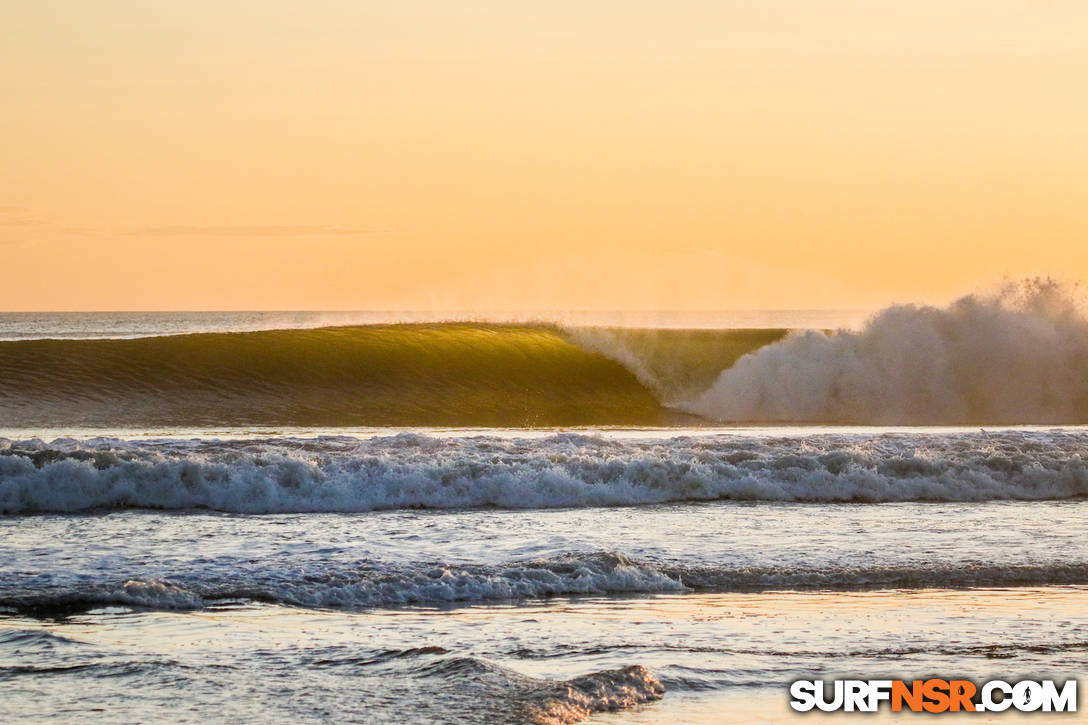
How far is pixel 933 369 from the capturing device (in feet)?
78.0

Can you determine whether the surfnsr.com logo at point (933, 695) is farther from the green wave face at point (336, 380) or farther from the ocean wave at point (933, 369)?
the ocean wave at point (933, 369)

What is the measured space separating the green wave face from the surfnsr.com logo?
13120 millimetres

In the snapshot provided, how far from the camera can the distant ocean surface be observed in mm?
6066

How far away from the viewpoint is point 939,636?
22.8ft

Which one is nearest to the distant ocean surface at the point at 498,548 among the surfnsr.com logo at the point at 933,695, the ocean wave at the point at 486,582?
the ocean wave at the point at 486,582

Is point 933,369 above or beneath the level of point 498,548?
above

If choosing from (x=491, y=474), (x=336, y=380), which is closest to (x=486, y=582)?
(x=491, y=474)

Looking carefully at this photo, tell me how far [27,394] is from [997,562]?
16.2 metres

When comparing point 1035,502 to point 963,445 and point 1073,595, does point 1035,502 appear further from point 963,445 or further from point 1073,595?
point 1073,595

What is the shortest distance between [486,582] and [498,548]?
132cm

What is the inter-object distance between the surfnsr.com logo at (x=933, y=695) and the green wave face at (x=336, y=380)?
13.1 m

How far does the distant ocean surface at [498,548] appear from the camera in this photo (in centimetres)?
607

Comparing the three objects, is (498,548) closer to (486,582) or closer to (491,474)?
(486,582)

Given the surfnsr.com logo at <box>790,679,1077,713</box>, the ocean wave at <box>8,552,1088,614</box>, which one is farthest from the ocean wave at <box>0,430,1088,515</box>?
the surfnsr.com logo at <box>790,679,1077,713</box>
